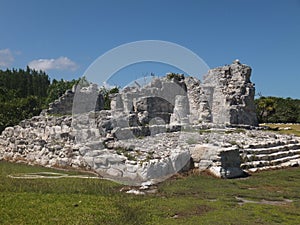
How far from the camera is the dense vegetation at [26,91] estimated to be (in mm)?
34469

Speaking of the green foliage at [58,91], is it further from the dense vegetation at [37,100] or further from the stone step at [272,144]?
the stone step at [272,144]

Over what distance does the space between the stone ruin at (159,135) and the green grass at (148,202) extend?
5.29ft

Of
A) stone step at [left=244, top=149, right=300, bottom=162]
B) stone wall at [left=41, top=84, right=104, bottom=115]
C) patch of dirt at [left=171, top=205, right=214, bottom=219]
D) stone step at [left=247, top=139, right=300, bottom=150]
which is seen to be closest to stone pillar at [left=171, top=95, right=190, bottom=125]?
stone wall at [left=41, top=84, right=104, bottom=115]

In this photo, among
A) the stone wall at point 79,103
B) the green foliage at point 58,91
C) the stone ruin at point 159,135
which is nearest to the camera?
the stone ruin at point 159,135

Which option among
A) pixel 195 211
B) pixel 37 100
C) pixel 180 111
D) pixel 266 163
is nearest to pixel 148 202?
pixel 195 211

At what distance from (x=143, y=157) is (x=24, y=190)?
5.83 metres

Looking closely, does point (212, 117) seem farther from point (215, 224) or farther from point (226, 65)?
point (215, 224)

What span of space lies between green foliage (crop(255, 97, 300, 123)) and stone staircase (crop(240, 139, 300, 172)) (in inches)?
1253

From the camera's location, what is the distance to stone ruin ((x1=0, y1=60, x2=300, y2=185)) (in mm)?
15141

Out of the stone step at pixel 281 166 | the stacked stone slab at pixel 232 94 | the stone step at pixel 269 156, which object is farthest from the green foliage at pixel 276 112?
the stone step at pixel 281 166

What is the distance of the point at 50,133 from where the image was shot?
2105 centimetres

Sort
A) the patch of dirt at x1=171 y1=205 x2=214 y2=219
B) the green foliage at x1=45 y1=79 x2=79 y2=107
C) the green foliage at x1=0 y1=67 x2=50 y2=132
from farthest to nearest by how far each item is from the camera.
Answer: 1. the green foliage at x1=45 y1=79 x2=79 y2=107
2. the green foliage at x1=0 y1=67 x2=50 y2=132
3. the patch of dirt at x1=171 y1=205 x2=214 y2=219

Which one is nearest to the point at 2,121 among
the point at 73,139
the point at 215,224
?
the point at 73,139

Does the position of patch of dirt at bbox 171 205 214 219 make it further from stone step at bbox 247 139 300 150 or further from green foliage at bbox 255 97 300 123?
green foliage at bbox 255 97 300 123
